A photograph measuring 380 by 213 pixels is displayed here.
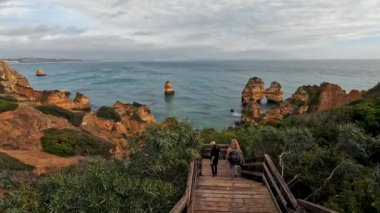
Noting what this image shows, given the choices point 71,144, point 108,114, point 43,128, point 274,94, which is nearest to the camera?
point 71,144

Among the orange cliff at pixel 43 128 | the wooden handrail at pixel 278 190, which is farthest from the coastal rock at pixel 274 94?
the wooden handrail at pixel 278 190

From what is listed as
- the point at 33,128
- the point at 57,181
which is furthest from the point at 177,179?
the point at 33,128

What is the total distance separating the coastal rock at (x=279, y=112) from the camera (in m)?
54.9

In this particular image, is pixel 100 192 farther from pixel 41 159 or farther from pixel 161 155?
pixel 41 159

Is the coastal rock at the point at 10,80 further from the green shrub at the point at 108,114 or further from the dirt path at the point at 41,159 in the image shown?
the dirt path at the point at 41,159

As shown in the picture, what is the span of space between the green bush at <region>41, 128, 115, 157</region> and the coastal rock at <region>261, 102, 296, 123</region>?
29.3 metres

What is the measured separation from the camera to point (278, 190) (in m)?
9.20

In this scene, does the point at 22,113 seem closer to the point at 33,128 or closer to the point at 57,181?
the point at 33,128

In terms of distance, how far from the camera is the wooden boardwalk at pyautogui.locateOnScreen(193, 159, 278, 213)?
920 centimetres

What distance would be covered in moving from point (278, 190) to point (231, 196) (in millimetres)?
1448

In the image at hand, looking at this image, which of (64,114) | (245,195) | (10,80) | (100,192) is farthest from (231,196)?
(10,80)

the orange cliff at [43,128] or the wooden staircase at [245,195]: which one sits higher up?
the wooden staircase at [245,195]

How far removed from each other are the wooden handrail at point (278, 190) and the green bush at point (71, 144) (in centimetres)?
1846

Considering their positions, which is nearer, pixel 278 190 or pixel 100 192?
pixel 100 192
